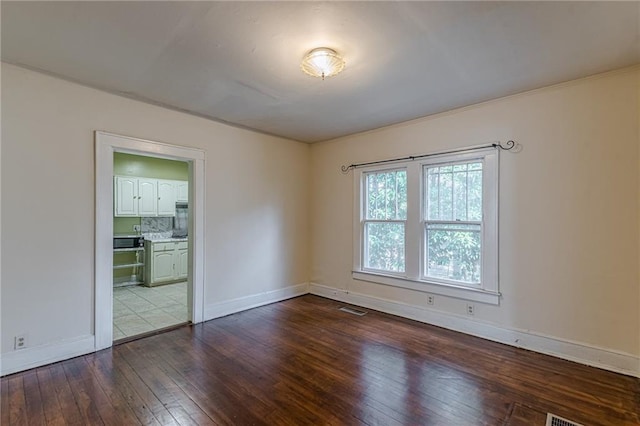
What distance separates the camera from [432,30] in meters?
2.12

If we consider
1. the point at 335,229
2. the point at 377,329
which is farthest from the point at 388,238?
the point at 377,329

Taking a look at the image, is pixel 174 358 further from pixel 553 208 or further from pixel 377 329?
pixel 553 208

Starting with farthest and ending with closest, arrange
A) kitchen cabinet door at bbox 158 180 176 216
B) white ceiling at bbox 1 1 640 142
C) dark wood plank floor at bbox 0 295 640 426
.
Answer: kitchen cabinet door at bbox 158 180 176 216 < dark wood plank floor at bbox 0 295 640 426 < white ceiling at bbox 1 1 640 142

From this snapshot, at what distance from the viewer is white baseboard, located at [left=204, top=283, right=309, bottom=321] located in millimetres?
4066

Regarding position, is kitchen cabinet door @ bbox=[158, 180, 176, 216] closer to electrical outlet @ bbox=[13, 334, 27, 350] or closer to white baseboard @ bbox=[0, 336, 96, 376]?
white baseboard @ bbox=[0, 336, 96, 376]

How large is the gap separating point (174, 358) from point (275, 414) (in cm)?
135

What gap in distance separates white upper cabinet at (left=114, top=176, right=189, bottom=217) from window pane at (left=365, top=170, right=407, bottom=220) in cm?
361

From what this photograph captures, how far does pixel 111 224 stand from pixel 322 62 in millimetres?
2632

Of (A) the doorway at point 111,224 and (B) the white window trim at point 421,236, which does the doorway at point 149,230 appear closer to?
(A) the doorway at point 111,224

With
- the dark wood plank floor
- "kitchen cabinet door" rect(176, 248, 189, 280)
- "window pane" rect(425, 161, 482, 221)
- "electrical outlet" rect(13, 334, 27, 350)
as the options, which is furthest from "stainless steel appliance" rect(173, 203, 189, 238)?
"window pane" rect(425, 161, 482, 221)

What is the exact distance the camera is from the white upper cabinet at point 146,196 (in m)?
5.76

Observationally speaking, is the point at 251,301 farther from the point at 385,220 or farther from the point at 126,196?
the point at 126,196

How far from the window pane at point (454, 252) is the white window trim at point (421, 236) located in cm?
9

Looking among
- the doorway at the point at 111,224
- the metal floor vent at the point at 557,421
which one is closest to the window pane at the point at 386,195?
the doorway at the point at 111,224
